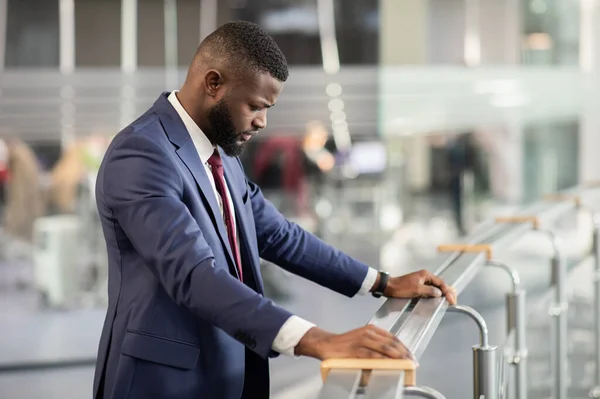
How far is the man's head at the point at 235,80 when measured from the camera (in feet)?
6.39

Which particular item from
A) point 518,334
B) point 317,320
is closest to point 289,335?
point 518,334

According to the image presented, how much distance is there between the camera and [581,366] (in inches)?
158

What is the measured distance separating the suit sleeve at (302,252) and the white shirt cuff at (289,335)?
0.71m

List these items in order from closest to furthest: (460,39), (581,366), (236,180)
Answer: (236,180) → (581,366) → (460,39)

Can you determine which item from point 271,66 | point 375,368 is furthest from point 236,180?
point 375,368

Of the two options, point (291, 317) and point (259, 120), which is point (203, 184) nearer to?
point (259, 120)

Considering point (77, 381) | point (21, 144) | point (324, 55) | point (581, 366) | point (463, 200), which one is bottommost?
point (77, 381)

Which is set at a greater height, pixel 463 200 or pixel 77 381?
pixel 463 200

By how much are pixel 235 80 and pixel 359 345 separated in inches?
27.7

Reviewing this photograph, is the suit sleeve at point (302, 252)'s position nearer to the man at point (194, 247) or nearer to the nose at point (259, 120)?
the man at point (194, 247)

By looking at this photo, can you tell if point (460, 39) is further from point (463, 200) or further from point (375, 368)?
point (375, 368)

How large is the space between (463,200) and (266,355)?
221 inches

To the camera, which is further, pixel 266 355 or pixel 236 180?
pixel 236 180

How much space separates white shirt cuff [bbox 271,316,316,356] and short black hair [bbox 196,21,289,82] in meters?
0.59
